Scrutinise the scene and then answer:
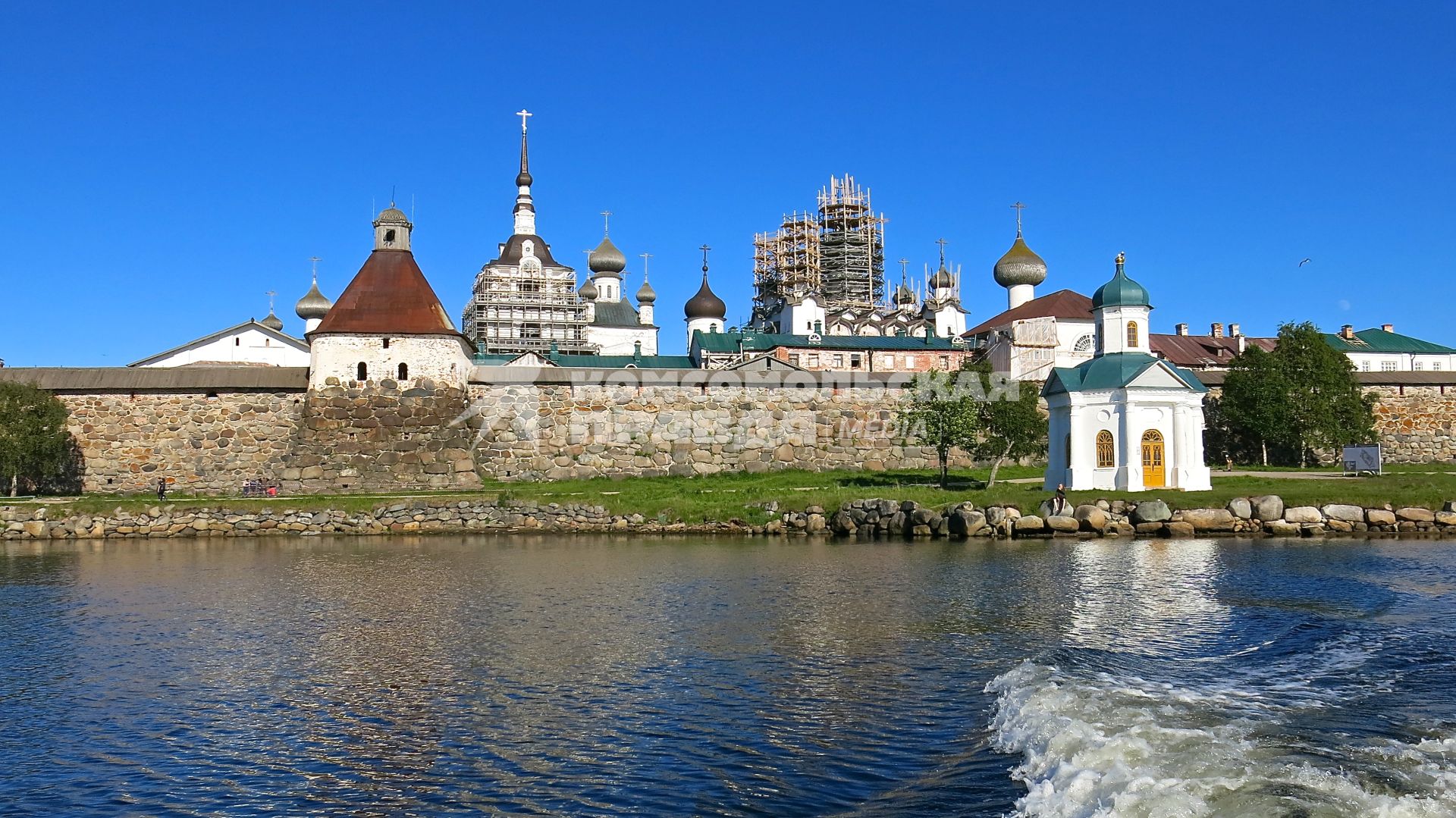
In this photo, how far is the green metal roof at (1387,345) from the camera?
56.7 meters

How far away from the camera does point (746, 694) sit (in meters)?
9.40

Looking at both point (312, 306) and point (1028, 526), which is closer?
point (1028, 526)

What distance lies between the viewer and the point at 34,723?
28.9 feet

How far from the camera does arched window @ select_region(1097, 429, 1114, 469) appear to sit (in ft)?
89.3

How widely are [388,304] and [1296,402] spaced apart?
1157 inches

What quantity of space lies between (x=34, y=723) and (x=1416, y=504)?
975 inches

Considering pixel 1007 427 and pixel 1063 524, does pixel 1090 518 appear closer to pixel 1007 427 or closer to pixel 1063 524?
pixel 1063 524

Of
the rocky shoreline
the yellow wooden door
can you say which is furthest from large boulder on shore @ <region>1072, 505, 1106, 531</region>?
the yellow wooden door

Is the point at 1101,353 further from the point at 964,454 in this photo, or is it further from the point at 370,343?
the point at 370,343

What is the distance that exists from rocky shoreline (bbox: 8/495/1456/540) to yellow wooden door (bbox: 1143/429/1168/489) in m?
3.17

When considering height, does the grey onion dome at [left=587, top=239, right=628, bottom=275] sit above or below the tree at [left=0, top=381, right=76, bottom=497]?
above

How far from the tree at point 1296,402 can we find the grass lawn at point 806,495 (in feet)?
17.7

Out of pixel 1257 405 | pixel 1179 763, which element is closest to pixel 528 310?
pixel 1257 405

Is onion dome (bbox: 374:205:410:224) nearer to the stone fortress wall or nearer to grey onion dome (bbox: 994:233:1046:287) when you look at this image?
the stone fortress wall
